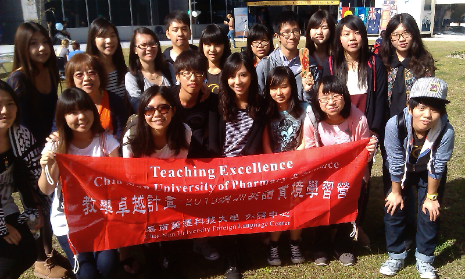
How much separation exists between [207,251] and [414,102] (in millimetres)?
2243

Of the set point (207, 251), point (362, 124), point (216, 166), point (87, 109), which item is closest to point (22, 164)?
point (87, 109)

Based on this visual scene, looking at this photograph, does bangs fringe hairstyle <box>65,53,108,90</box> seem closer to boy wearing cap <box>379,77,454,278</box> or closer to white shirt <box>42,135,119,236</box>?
white shirt <box>42,135,119,236</box>

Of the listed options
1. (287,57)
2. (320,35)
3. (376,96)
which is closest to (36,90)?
(287,57)

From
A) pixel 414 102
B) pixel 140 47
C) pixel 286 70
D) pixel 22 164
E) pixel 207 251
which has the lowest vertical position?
pixel 207 251

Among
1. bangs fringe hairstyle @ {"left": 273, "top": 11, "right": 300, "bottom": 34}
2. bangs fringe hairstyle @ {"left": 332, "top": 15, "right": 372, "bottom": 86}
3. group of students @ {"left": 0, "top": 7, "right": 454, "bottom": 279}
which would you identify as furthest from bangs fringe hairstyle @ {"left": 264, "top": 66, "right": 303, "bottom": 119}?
bangs fringe hairstyle @ {"left": 273, "top": 11, "right": 300, "bottom": 34}

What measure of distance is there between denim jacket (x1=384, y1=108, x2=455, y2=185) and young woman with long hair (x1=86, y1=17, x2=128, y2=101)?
8.18 ft

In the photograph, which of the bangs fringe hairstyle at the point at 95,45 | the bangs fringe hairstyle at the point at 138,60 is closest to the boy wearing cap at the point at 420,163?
the bangs fringe hairstyle at the point at 138,60

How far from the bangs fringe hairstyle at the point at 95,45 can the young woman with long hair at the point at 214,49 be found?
87cm

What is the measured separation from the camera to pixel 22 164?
311 cm

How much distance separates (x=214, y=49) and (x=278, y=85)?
3.41ft

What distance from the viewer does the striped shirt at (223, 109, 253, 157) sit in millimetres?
3496

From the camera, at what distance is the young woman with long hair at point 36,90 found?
140 inches

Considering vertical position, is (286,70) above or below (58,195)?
above

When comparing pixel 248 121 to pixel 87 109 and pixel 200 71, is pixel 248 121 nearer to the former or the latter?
pixel 200 71
